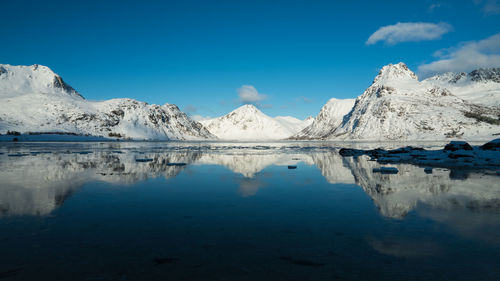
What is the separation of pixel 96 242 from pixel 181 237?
196 cm

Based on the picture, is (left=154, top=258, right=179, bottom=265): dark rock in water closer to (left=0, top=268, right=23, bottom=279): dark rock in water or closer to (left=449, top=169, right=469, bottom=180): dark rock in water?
(left=0, top=268, right=23, bottom=279): dark rock in water

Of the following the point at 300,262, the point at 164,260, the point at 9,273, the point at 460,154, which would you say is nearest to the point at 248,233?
the point at 300,262

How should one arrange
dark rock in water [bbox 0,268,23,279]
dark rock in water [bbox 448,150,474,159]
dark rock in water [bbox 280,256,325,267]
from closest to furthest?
dark rock in water [bbox 0,268,23,279], dark rock in water [bbox 280,256,325,267], dark rock in water [bbox 448,150,474,159]

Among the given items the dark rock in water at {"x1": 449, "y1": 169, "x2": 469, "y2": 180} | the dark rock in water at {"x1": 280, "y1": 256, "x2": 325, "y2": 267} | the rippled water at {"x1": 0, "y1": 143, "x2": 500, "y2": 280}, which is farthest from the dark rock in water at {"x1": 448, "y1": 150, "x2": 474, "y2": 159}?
the dark rock in water at {"x1": 280, "y1": 256, "x2": 325, "y2": 267}

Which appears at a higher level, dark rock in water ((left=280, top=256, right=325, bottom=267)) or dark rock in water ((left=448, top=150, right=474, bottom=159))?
dark rock in water ((left=448, top=150, right=474, bottom=159))

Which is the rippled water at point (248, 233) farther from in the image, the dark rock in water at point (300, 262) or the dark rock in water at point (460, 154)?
the dark rock in water at point (460, 154)

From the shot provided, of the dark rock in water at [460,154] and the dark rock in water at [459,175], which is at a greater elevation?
the dark rock in water at [460,154]

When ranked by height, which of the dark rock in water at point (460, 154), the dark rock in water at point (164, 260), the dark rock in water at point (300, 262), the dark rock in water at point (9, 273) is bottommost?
the dark rock in water at point (300, 262)

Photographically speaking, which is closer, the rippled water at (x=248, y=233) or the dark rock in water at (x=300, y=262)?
the rippled water at (x=248, y=233)

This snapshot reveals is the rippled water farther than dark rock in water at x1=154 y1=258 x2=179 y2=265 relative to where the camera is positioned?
No

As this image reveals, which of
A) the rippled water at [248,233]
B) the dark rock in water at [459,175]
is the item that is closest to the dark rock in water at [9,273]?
the rippled water at [248,233]

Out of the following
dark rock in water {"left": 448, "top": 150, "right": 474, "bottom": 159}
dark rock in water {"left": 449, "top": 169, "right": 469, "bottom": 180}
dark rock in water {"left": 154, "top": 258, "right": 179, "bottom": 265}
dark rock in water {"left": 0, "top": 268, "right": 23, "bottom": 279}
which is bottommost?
dark rock in water {"left": 154, "top": 258, "right": 179, "bottom": 265}

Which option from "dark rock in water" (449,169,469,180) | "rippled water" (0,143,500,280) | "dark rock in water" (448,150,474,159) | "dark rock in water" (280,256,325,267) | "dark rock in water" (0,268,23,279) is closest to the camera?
"dark rock in water" (0,268,23,279)

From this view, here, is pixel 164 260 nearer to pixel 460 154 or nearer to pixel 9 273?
pixel 9 273
